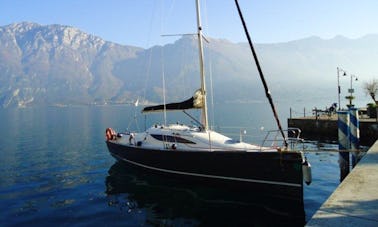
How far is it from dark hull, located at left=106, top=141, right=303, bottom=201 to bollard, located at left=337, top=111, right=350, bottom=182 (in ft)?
14.2

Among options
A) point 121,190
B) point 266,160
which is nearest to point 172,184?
point 121,190

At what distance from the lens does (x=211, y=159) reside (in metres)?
15.2

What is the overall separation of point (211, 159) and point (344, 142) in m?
6.88

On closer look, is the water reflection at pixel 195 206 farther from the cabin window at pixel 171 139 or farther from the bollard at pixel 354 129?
the bollard at pixel 354 129

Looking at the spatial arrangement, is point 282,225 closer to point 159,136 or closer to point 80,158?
point 159,136

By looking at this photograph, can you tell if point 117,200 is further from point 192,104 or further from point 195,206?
point 192,104

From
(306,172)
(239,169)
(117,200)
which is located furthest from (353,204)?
(117,200)

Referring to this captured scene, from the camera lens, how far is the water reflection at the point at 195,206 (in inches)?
487

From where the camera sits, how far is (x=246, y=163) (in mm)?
14352

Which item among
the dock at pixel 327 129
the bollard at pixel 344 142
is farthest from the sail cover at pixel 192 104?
the dock at pixel 327 129

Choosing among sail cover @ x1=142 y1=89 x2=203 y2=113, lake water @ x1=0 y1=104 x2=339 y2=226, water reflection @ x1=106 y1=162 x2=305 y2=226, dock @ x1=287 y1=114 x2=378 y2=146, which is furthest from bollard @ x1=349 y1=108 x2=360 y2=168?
dock @ x1=287 y1=114 x2=378 y2=146

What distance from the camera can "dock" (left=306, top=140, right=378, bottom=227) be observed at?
7223 millimetres

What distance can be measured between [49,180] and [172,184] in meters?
8.07

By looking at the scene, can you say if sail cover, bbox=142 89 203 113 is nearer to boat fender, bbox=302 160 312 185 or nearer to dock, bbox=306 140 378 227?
boat fender, bbox=302 160 312 185
